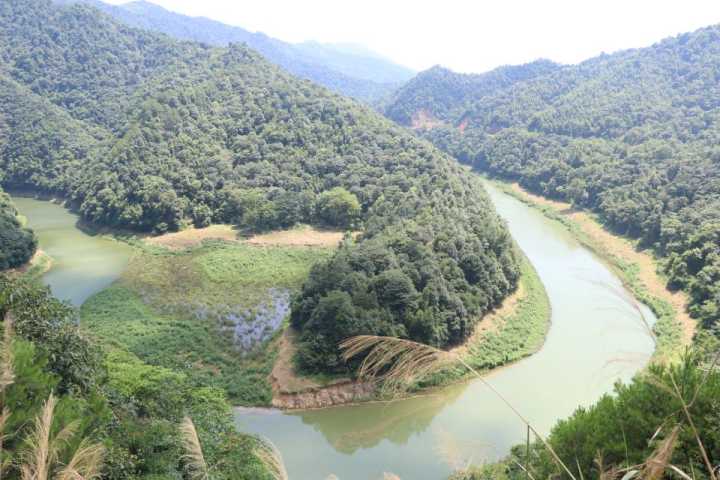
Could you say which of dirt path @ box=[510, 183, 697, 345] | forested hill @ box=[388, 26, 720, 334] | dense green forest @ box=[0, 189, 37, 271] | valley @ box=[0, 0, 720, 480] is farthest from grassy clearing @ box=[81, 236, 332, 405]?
forested hill @ box=[388, 26, 720, 334]

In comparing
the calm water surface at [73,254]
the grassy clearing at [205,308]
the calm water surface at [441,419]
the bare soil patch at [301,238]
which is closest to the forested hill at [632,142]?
the calm water surface at [441,419]

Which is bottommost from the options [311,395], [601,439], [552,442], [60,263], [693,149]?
[60,263]

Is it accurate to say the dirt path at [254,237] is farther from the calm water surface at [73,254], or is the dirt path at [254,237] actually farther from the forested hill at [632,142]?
the forested hill at [632,142]

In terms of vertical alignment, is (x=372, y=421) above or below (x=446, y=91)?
below

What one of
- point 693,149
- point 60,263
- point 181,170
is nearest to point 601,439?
point 60,263

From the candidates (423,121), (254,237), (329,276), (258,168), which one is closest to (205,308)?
(329,276)

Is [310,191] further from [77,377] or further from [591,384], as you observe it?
[77,377]

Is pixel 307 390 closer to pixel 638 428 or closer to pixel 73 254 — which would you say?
pixel 638 428
